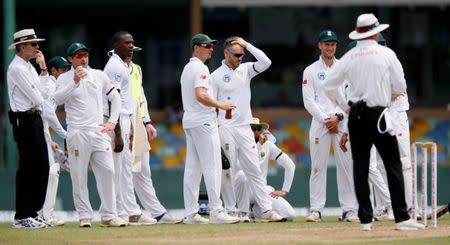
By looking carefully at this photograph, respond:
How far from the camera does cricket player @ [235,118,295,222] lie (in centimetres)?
1839

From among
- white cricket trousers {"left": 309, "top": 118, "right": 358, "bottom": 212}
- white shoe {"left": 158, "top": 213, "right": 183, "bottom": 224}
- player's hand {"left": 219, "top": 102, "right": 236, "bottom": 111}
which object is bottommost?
white shoe {"left": 158, "top": 213, "right": 183, "bottom": 224}

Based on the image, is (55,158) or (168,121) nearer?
(55,158)

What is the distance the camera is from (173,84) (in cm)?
2891

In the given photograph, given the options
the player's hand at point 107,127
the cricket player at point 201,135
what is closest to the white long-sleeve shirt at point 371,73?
the cricket player at point 201,135

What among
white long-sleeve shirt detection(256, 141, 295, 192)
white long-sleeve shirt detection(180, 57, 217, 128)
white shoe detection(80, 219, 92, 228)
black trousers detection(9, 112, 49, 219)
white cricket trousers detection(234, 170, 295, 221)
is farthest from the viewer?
white long-sleeve shirt detection(256, 141, 295, 192)

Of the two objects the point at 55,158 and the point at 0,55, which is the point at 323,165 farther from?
the point at 0,55

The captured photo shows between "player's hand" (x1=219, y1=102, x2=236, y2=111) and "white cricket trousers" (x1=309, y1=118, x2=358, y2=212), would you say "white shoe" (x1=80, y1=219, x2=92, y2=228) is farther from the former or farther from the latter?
"white cricket trousers" (x1=309, y1=118, x2=358, y2=212)

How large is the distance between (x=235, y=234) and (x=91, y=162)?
7.22 ft

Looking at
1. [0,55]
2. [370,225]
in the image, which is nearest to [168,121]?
[0,55]

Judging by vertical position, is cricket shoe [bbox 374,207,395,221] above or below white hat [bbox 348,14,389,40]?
below

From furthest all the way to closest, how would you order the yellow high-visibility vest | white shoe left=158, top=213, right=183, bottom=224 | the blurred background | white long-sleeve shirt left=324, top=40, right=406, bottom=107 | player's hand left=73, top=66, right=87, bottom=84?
the blurred background
white shoe left=158, top=213, right=183, bottom=224
the yellow high-visibility vest
player's hand left=73, top=66, right=87, bottom=84
white long-sleeve shirt left=324, top=40, right=406, bottom=107

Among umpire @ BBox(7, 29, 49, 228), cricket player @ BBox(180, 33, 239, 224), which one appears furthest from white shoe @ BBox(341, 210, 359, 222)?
umpire @ BBox(7, 29, 49, 228)

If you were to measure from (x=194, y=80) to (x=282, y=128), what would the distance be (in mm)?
10416

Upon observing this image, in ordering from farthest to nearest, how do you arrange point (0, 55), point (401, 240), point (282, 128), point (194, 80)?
point (0, 55) → point (282, 128) → point (194, 80) → point (401, 240)
